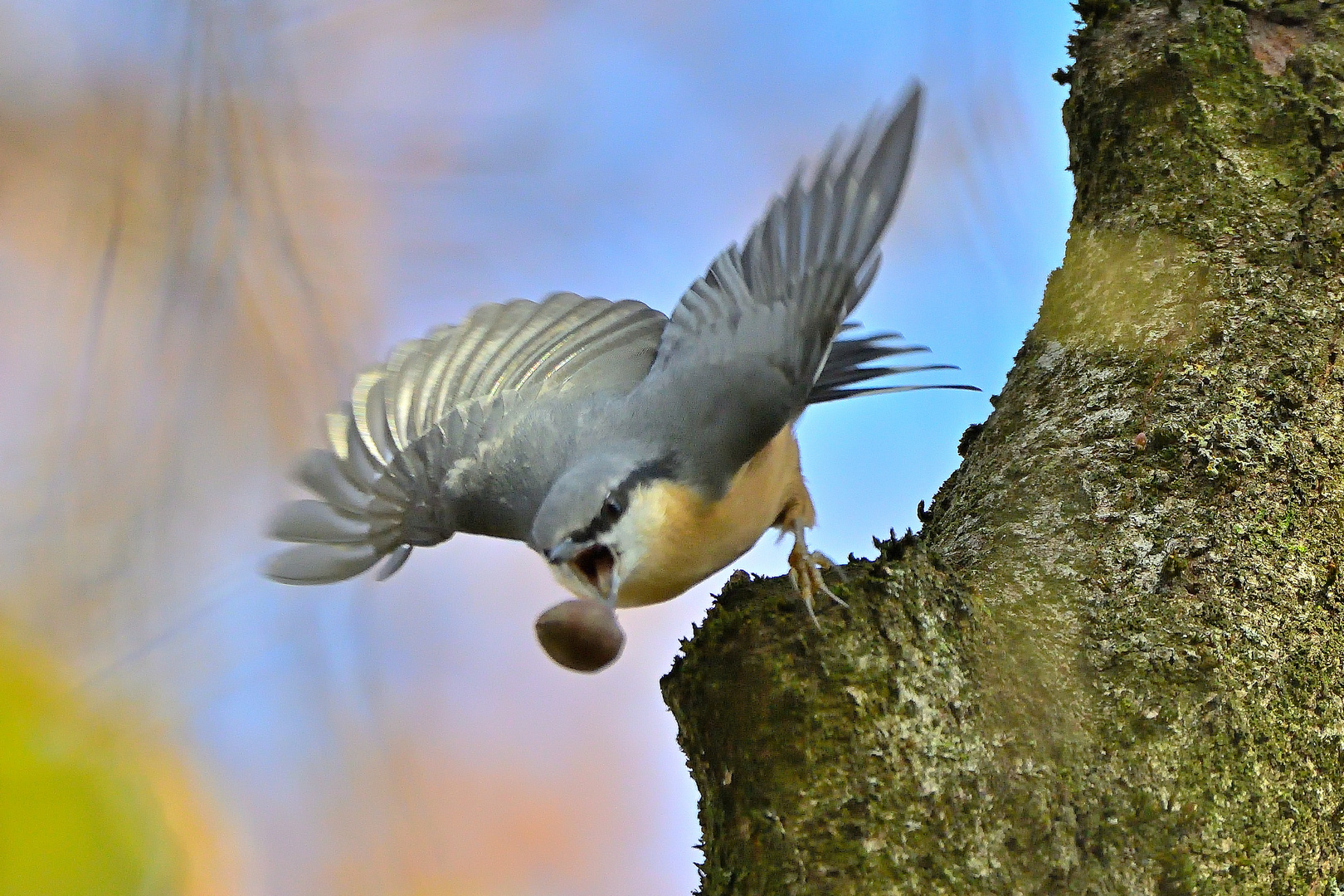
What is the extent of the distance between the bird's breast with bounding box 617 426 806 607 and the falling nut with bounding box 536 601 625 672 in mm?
337

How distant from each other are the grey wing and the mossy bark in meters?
0.36

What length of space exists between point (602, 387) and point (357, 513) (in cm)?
55

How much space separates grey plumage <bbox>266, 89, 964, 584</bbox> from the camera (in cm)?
202

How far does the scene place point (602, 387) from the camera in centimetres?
238

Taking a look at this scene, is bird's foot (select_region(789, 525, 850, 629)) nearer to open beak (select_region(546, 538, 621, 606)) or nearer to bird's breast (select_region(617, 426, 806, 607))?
bird's breast (select_region(617, 426, 806, 607))

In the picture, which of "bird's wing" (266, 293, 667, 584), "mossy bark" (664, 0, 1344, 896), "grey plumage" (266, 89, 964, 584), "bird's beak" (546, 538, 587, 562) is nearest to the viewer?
"mossy bark" (664, 0, 1344, 896)

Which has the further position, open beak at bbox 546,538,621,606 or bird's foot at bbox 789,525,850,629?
open beak at bbox 546,538,621,606

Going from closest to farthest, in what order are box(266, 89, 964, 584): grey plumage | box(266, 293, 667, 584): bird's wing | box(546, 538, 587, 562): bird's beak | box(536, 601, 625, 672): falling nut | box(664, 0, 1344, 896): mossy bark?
box(664, 0, 1344, 896): mossy bark, box(536, 601, 625, 672): falling nut, box(546, 538, 587, 562): bird's beak, box(266, 89, 964, 584): grey plumage, box(266, 293, 667, 584): bird's wing

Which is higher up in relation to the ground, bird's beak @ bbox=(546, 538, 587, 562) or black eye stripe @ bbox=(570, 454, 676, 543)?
black eye stripe @ bbox=(570, 454, 676, 543)

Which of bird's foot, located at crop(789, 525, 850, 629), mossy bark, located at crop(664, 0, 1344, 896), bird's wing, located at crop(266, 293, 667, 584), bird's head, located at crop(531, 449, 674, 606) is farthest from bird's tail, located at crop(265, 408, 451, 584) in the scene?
mossy bark, located at crop(664, 0, 1344, 896)

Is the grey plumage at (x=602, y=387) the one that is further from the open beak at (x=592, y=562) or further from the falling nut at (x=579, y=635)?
the falling nut at (x=579, y=635)

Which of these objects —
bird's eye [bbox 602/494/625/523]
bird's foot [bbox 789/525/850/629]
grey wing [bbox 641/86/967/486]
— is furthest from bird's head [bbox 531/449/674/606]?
bird's foot [bbox 789/525/850/629]

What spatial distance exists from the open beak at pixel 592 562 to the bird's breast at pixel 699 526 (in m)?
0.03

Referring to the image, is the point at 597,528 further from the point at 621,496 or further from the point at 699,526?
the point at 699,526
